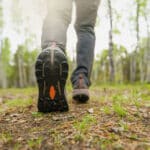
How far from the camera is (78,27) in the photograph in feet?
9.82

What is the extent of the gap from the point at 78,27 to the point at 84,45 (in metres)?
0.18

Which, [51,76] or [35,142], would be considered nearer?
[35,142]

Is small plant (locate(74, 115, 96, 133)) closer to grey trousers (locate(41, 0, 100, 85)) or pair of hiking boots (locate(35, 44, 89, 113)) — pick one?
pair of hiking boots (locate(35, 44, 89, 113))

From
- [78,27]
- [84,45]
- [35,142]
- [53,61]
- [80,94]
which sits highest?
[78,27]

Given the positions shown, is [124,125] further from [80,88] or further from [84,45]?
[84,45]

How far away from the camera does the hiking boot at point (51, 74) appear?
7.62 feet

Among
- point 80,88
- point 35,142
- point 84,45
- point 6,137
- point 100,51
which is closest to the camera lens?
point 35,142

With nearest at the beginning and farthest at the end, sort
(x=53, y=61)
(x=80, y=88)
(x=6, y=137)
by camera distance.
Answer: (x=6, y=137) → (x=53, y=61) → (x=80, y=88)

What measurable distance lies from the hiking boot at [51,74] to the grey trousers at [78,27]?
7.4 inches

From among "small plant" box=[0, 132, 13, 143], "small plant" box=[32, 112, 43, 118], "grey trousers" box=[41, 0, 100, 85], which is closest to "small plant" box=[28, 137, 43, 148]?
"small plant" box=[0, 132, 13, 143]

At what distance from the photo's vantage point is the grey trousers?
8.54ft

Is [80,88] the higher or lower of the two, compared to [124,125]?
higher

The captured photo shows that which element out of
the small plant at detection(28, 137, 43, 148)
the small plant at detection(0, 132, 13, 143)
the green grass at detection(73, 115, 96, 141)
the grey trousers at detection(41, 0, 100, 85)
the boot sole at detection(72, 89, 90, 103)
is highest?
the grey trousers at detection(41, 0, 100, 85)

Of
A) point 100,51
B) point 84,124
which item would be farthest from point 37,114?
point 100,51
